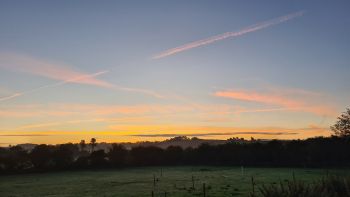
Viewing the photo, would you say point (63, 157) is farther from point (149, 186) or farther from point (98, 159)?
point (149, 186)

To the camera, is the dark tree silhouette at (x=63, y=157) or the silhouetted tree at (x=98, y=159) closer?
the dark tree silhouette at (x=63, y=157)

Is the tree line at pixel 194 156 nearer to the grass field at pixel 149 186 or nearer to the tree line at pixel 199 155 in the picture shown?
the tree line at pixel 199 155

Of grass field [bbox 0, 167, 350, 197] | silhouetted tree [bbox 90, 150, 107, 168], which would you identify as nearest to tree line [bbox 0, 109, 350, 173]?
silhouetted tree [bbox 90, 150, 107, 168]

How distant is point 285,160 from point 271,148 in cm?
634

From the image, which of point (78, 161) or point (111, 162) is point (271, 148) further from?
point (78, 161)

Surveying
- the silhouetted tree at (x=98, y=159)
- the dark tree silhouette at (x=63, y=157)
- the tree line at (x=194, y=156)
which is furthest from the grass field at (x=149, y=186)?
the silhouetted tree at (x=98, y=159)

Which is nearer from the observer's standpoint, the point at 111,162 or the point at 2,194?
the point at 2,194

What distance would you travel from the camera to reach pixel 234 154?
120250 mm

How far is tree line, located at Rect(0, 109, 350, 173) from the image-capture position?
109m

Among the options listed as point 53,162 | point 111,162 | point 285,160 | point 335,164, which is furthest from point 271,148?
point 53,162


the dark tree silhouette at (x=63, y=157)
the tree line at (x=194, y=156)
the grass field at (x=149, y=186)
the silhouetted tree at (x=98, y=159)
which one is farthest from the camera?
the silhouetted tree at (x=98, y=159)

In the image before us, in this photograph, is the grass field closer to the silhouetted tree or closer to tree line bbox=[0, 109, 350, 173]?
tree line bbox=[0, 109, 350, 173]

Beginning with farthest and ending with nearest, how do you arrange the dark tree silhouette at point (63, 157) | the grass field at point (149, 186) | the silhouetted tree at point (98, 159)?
1. the silhouetted tree at point (98, 159)
2. the dark tree silhouette at point (63, 157)
3. the grass field at point (149, 186)

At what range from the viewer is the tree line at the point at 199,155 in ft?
359
